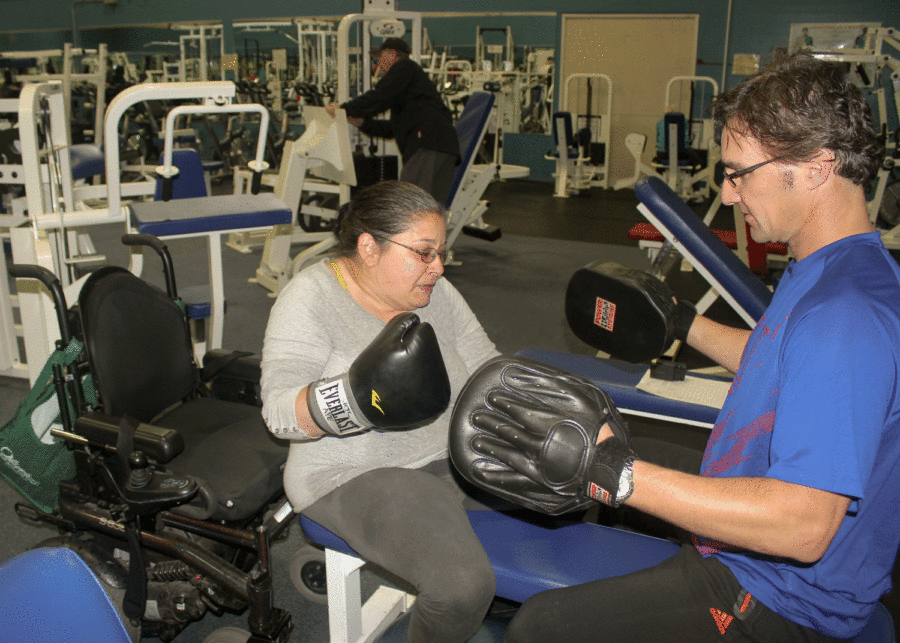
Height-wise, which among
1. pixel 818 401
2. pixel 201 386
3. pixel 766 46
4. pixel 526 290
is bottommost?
pixel 526 290

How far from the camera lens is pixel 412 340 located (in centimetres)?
130

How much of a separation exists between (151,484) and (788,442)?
1258 mm

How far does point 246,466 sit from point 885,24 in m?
9.02

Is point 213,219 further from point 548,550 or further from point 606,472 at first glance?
point 606,472

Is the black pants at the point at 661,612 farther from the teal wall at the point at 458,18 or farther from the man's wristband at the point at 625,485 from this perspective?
the teal wall at the point at 458,18

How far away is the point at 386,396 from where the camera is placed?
50.1 inches

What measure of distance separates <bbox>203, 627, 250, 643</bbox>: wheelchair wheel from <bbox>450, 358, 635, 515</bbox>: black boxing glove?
883 mm

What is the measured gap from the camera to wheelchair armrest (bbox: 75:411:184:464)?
1.51m

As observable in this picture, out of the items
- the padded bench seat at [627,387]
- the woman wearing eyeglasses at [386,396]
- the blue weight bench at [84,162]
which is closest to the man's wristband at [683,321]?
the padded bench seat at [627,387]

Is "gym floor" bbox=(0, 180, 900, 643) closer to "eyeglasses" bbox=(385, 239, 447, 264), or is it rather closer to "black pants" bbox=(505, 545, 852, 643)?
"black pants" bbox=(505, 545, 852, 643)

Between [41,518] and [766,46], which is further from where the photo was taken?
[766,46]

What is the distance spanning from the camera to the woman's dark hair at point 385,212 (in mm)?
1556

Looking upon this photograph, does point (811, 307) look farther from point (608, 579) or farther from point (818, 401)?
point (608, 579)

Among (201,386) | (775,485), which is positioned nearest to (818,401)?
(775,485)
